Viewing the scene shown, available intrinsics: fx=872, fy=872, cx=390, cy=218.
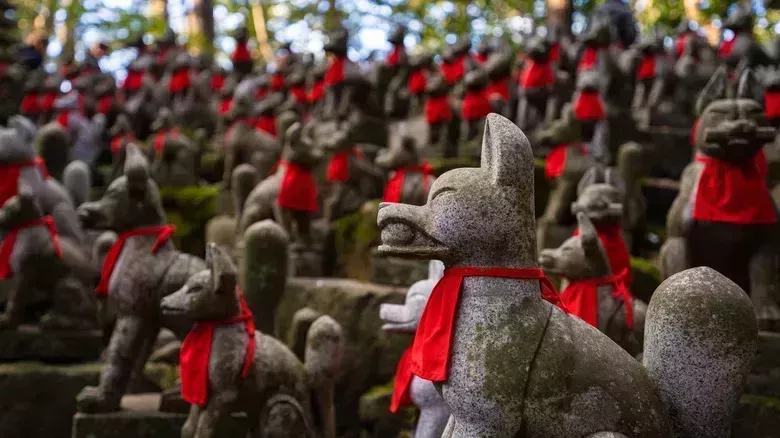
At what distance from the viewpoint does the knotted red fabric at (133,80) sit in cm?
1759

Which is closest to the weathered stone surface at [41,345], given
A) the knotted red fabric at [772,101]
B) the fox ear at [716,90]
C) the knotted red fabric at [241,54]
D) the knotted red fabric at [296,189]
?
the knotted red fabric at [296,189]

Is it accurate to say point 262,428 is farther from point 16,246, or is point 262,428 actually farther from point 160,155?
point 160,155

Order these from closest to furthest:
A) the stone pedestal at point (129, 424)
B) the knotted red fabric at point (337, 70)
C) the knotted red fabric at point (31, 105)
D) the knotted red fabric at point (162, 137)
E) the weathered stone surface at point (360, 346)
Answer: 1. the stone pedestal at point (129, 424)
2. the weathered stone surface at point (360, 346)
3. the knotted red fabric at point (337, 70)
4. the knotted red fabric at point (162, 137)
5. the knotted red fabric at point (31, 105)

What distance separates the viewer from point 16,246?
276 inches

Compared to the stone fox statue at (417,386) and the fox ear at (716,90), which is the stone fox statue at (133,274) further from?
the fox ear at (716,90)

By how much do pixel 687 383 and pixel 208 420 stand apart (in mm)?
2815

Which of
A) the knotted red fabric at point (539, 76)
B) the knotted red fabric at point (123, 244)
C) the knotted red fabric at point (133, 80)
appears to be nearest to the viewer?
the knotted red fabric at point (123, 244)

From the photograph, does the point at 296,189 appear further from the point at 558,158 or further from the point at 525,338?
the point at 525,338

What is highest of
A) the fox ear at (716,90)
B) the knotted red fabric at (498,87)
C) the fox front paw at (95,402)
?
the knotted red fabric at (498,87)

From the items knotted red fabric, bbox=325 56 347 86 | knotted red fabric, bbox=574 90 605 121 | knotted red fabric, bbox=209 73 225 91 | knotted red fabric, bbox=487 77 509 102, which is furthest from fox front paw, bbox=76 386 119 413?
knotted red fabric, bbox=209 73 225 91

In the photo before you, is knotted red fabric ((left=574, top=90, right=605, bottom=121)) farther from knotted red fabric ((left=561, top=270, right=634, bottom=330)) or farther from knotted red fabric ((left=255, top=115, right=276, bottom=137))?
knotted red fabric ((left=561, top=270, right=634, bottom=330))

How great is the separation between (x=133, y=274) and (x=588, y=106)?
572 cm

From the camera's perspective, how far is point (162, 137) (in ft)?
41.3

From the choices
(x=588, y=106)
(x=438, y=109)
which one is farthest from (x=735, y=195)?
(x=438, y=109)
